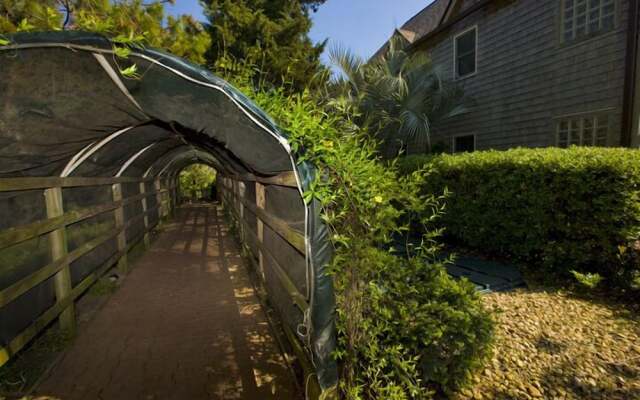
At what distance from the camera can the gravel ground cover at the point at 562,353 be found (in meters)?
2.41

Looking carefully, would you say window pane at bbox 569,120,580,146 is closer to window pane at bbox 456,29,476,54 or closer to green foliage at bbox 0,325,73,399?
window pane at bbox 456,29,476,54

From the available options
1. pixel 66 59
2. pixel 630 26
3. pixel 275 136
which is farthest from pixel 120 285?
pixel 630 26

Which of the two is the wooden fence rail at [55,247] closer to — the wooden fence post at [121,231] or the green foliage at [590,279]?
the wooden fence post at [121,231]

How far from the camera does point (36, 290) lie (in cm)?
309

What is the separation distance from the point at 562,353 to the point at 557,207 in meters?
2.17

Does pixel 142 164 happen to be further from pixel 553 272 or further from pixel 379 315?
pixel 553 272

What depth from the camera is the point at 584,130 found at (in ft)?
23.4

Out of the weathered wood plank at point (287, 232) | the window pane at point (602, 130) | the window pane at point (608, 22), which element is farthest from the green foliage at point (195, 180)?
the window pane at point (608, 22)

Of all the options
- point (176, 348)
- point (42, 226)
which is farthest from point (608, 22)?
point (42, 226)

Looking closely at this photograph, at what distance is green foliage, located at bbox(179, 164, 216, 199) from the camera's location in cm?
2203

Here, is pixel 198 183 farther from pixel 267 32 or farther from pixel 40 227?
pixel 40 227

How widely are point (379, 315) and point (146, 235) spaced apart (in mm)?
7056

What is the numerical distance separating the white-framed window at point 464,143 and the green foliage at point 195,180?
16916mm

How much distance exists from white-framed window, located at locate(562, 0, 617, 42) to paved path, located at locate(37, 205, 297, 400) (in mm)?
8522
